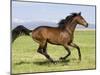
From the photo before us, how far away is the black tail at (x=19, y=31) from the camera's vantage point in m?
2.32

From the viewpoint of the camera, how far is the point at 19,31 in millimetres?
2352

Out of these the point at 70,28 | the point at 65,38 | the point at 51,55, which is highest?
the point at 70,28

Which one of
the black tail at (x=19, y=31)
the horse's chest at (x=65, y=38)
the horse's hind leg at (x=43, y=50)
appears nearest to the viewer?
the black tail at (x=19, y=31)

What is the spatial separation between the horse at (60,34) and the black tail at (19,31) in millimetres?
73

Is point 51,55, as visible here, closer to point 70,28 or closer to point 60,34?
point 60,34

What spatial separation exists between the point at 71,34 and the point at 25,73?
25.7 inches

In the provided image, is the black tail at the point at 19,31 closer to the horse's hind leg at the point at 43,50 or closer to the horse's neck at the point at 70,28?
the horse's hind leg at the point at 43,50

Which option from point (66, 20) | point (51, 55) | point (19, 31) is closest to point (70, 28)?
point (66, 20)

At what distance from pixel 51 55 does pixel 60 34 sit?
0.25 meters

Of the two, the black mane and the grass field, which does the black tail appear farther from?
the black mane

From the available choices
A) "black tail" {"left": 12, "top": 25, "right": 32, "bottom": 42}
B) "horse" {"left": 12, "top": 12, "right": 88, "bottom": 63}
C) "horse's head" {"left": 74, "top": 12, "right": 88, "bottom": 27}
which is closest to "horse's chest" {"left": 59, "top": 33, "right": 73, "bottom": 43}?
"horse" {"left": 12, "top": 12, "right": 88, "bottom": 63}

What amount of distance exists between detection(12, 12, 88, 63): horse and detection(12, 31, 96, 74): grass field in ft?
0.13

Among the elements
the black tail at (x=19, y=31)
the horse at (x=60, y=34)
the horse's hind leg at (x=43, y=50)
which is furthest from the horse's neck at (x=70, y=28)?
the black tail at (x=19, y=31)

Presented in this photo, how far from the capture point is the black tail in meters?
2.32
